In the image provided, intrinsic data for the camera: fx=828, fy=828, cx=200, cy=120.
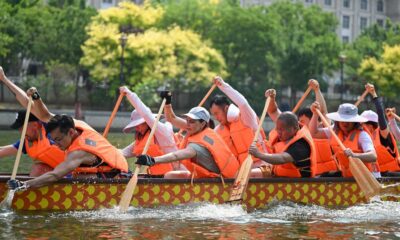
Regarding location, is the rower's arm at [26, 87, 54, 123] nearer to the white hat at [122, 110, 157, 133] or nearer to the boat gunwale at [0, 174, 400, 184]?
the boat gunwale at [0, 174, 400, 184]

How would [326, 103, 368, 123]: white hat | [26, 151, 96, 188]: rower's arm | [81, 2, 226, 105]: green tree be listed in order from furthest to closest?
[81, 2, 226, 105]: green tree
[326, 103, 368, 123]: white hat
[26, 151, 96, 188]: rower's arm

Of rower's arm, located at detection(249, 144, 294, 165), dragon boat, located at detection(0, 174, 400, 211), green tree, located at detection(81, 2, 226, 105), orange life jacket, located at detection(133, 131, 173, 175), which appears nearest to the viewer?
dragon boat, located at detection(0, 174, 400, 211)

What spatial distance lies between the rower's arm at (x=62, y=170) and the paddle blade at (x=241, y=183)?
6.87 ft

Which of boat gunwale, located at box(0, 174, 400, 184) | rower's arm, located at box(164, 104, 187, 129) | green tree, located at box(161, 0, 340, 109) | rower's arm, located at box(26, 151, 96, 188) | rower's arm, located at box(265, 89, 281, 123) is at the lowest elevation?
boat gunwale, located at box(0, 174, 400, 184)

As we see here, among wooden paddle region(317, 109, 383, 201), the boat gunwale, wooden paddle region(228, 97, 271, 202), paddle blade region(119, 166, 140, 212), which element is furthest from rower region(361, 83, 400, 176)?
paddle blade region(119, 166, 140, 212)

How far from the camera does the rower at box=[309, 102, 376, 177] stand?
38.9 feet

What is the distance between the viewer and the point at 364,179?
11758 mm

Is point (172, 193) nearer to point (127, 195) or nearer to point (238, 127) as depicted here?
point (127, 195)

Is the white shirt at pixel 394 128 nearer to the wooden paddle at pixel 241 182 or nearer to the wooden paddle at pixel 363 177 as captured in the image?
the wooden paddle at pixel 363 177

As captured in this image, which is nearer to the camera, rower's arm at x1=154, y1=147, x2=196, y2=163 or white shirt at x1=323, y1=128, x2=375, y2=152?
rower's arm at x1=154, y1=147, x2=196, y2=163

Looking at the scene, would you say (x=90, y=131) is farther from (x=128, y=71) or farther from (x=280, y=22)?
(x=280, y=22)

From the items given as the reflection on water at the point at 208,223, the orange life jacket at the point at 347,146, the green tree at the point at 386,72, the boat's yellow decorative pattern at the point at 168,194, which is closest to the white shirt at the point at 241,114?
the boat's yellow decorative pattern at the point at 168,194

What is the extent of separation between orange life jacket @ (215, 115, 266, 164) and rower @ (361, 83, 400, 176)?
1.93 meters

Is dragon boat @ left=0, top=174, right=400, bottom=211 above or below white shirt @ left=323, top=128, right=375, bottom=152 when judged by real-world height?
below
